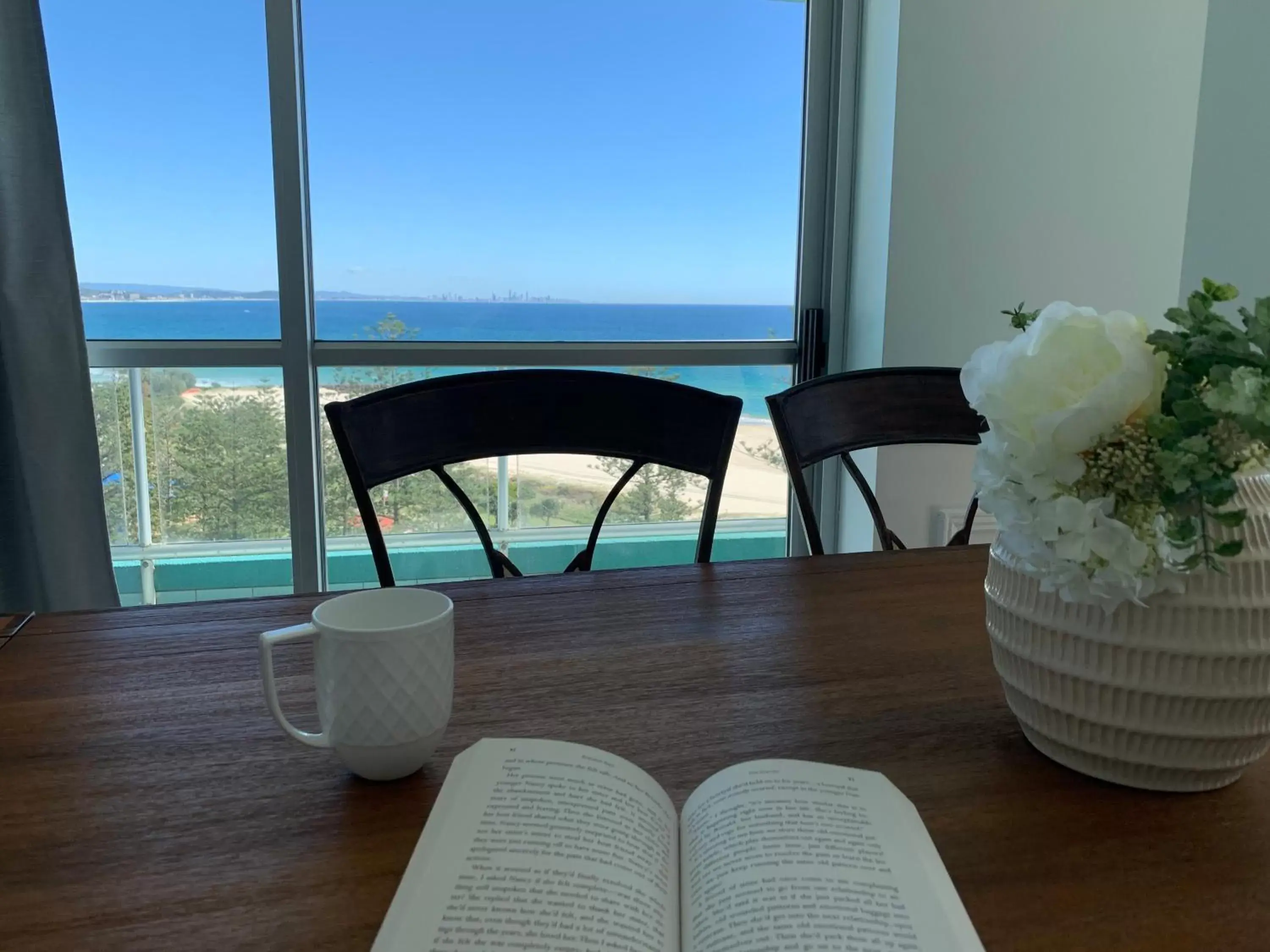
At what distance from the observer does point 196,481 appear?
2.01 metres

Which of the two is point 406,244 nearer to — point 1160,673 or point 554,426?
point 554,426

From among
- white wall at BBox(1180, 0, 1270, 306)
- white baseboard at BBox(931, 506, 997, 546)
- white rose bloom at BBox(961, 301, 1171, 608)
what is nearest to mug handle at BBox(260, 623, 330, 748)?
white rose bloom at BBox(961, 301, 1171, 608)

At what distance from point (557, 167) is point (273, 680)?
1825 millimetres

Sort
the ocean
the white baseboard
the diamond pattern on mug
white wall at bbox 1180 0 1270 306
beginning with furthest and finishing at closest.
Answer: the white baseboard < the ocean < white wall at bbox 1180 0 1270 306 < the diamond pattern on mug

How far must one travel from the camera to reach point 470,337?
2035 mm

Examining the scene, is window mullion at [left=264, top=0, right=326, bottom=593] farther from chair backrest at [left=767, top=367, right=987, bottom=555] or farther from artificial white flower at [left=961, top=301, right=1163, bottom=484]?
artificial white flower at [left=961, top=301, right=1163, bottom=484]

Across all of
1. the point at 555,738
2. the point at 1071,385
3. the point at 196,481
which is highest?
the point at 1071,385

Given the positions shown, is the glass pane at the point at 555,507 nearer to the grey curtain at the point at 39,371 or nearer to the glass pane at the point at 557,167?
the glass pane at the point at 557,167

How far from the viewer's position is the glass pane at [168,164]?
1850mm

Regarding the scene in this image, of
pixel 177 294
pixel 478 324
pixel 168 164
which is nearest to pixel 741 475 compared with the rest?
pixel 478 324

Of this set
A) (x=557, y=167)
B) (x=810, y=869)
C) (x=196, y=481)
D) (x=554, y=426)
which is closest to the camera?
(x=810, y=869)

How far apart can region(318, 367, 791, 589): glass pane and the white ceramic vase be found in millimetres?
1506

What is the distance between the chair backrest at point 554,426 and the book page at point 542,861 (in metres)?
0.58

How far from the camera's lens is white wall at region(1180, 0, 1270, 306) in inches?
70.4
